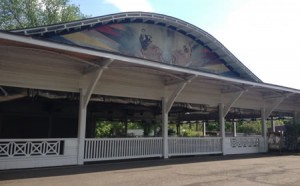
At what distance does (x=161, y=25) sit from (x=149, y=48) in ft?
5.33

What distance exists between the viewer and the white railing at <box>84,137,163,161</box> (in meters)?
11.8

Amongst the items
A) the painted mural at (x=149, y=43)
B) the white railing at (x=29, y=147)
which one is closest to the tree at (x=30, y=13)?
the painted mural at (x=149, y=43)

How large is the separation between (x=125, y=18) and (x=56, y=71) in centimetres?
441

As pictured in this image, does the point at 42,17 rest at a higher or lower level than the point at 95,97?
higher

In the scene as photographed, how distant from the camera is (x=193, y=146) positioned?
15.3 m

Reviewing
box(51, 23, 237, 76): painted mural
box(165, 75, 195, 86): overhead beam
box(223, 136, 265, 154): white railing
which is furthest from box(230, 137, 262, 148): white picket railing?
box(165, 75, 195, 86): overhead beam

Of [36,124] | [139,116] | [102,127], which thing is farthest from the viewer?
[102,127]

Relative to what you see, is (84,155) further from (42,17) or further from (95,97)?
(42,17)

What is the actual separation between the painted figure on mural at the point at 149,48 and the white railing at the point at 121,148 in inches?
156

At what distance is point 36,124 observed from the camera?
18125mm

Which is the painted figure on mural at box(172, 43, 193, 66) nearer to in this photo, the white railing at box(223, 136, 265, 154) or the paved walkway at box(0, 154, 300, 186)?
the white railing at box(223, 136, 265, 154)

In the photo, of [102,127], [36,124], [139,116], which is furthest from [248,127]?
[36,124]

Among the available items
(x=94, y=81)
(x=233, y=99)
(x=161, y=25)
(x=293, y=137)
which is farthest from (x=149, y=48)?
(x=293, y=137)

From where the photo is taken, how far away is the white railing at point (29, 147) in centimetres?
976
